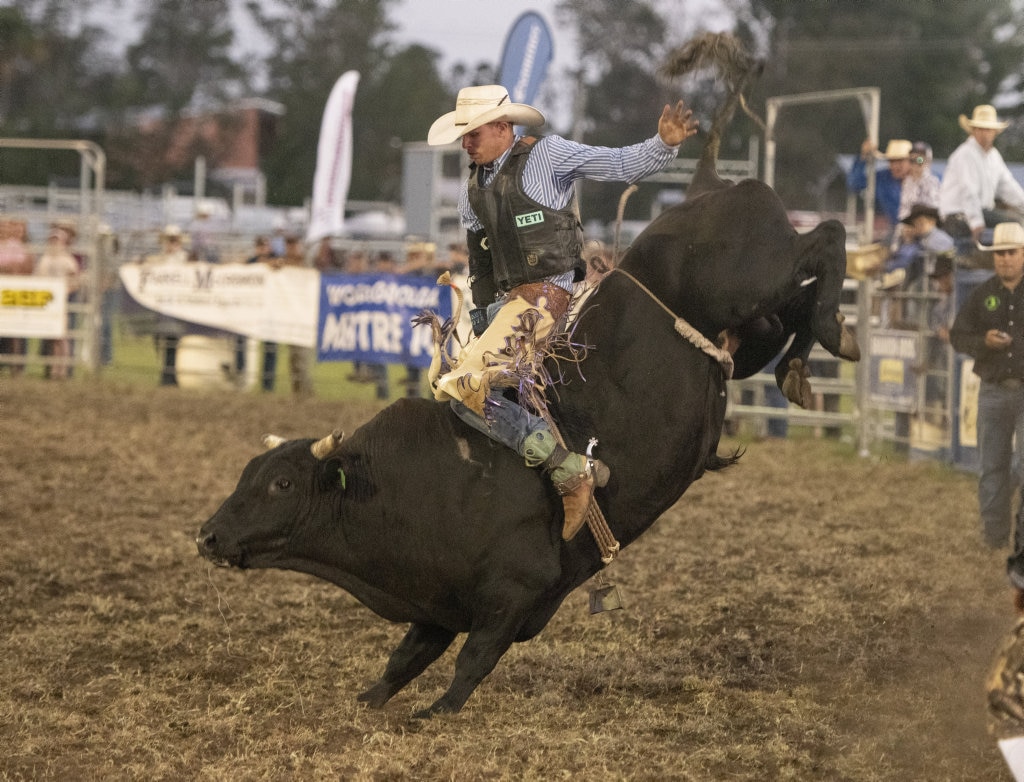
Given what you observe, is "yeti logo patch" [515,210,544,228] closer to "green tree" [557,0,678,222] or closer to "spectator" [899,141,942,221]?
"spectator" [899,141,942,221]

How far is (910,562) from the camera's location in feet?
22.0

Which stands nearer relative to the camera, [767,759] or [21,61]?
[767,759]

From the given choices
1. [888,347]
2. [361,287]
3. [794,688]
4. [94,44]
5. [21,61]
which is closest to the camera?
[794,688]

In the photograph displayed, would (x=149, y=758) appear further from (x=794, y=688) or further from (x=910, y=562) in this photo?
(x=910, y=562)

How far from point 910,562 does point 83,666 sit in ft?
13.3

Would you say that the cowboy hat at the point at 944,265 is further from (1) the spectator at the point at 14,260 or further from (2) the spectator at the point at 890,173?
(1) the spectator at the point at 14,260

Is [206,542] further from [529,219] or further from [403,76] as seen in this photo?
[403,76]

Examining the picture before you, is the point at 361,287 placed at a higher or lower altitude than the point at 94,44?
lower

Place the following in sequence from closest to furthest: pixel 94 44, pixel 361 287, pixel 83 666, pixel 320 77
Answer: pixel 83 666
pixel 361 287
pixel 94 44
pixel 320 77

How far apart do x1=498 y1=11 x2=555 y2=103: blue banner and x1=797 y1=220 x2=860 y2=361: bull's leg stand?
31.6ft

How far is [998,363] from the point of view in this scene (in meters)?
7.30

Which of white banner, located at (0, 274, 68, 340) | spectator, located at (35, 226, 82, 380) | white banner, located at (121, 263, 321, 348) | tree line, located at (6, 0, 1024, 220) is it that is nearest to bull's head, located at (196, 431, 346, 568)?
white banner, located at (121, 263, 321, 348)

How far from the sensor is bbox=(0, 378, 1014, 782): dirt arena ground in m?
3.91

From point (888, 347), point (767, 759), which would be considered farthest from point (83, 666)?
point (888, 347)
